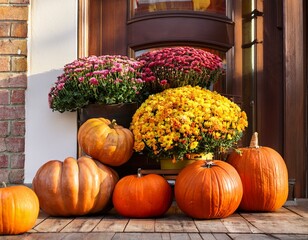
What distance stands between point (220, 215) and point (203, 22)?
1.21 meters

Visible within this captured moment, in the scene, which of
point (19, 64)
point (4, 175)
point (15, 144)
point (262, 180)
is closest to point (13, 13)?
point (19, 64)

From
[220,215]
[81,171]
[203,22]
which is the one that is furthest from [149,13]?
[220,215]

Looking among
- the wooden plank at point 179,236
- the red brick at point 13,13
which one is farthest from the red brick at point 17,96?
the wooden plank at point 179,236

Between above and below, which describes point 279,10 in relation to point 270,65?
above

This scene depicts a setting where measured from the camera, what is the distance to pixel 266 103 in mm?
2951

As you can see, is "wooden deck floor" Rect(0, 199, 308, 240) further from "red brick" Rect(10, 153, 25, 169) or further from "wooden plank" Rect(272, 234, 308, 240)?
"red brick" Rect(10, 153, 25, 169)

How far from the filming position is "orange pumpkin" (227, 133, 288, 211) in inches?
95.8

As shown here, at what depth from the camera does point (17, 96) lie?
9.18 feet

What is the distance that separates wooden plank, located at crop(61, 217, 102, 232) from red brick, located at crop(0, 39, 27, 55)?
1.01 metres

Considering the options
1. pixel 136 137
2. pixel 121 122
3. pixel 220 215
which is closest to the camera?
pixel 220 215

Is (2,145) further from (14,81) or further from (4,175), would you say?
(14,81)

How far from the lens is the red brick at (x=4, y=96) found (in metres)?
2.78

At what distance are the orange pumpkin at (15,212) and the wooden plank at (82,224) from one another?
5.6 inches

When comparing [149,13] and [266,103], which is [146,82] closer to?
[149,13]
